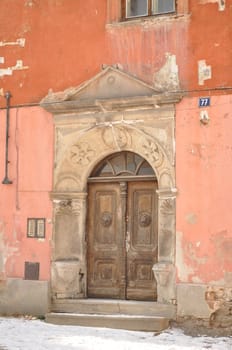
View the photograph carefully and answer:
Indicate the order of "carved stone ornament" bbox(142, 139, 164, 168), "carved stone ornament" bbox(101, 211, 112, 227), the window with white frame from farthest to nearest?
"carved stone ornament" bbox(101, 211, 112, 227)
the window with white frame
"carved stone ornament" bbox(142, 139, 164, 168)

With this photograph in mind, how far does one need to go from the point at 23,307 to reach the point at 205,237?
289cm

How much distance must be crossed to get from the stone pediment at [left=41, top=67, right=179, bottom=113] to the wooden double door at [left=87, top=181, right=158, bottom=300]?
1.15 m

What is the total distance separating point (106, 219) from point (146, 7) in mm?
3052

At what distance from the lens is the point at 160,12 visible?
8.60 meters

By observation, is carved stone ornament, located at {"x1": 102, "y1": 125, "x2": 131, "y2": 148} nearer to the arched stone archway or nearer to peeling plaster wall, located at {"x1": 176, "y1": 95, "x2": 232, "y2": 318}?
the arched stone archway

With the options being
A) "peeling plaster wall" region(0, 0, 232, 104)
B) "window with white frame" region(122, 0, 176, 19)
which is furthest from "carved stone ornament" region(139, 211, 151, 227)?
"window with white frame" region(122, 0, 176, 19)

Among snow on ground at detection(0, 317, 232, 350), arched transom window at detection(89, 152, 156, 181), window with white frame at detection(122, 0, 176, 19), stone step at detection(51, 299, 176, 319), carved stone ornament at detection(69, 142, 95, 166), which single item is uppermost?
window with white frame at detection(122, 0, 176, 19)

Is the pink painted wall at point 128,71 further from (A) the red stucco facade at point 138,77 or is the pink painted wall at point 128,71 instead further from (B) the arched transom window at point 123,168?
(B) the arched transom window at point 123,168

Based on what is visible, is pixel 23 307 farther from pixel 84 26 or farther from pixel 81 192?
pixel 84 26

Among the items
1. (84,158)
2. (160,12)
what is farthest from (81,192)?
(160,12)

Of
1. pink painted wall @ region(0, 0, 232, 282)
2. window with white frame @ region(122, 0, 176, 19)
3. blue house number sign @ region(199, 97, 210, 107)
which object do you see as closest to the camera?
pink painted wall @ region(0, 0, 232, 282)

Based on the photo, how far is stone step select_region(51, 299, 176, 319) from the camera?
8.09 m

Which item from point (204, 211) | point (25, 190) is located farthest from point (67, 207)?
point (204, 211)

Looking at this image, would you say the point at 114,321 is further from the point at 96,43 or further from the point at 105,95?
the point at 96,43
